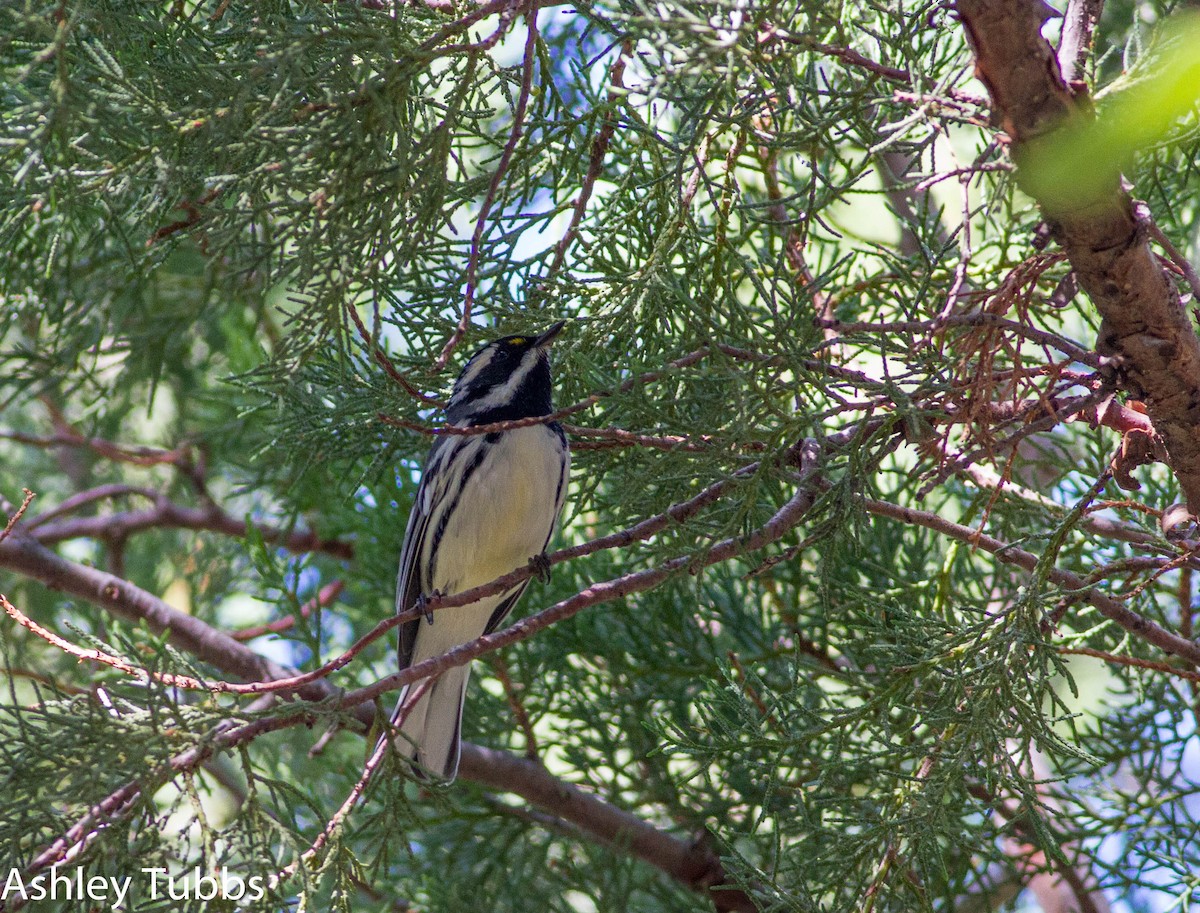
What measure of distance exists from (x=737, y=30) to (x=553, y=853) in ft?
10.6

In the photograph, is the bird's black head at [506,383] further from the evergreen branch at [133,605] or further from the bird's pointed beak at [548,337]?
the evergreen branch at [133,605]

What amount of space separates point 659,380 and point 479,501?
38.8 inches

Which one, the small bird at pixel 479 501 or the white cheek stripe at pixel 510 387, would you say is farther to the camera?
the white cheek stripe at pixel 510 387

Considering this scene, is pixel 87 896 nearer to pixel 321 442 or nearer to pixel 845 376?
pixel 321 442

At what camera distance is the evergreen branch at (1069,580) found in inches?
78.3

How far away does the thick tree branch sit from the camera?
4.70 ft

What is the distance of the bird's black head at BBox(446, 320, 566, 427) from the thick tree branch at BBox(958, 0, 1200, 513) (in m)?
1.54

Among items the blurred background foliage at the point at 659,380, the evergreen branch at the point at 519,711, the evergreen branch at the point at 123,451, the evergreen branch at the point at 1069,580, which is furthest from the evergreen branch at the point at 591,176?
the evergreen branch at the point at 123,451

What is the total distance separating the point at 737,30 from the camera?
1.38 meters

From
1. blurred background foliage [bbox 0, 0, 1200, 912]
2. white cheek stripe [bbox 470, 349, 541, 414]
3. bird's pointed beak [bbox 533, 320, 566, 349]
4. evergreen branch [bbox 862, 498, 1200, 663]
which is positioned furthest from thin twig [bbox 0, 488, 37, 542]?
evergreen branch [bbox 862, 498, 1200, 663]

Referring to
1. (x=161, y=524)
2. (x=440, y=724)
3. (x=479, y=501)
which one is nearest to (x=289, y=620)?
(x=161, y=524)

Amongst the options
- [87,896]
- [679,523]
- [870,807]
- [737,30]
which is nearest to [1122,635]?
[870,807]

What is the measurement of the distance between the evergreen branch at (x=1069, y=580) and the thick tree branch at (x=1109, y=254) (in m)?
0.24

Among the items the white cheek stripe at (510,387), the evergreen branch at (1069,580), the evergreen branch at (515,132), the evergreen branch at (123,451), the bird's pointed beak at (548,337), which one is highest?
the evergreen branch at (123,451)
